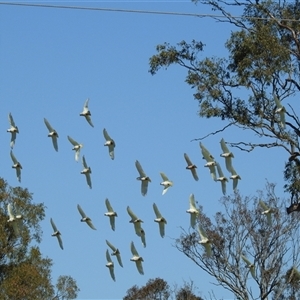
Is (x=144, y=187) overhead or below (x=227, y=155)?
below

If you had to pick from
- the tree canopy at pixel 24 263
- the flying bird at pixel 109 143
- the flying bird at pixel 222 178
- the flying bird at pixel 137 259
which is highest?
the tree canopy at pixel 24 263

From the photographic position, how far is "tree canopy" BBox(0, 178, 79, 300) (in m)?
25.2

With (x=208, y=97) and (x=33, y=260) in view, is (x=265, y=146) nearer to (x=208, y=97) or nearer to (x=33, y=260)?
(x=208, y=97)

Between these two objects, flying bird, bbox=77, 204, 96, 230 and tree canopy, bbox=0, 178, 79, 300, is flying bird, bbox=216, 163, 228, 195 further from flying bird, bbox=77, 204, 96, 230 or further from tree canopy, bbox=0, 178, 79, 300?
tree canopy, bbox=0, 178, 79, 300

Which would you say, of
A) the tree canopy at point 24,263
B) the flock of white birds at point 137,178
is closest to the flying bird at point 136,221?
the flock of white birds at point 137,178

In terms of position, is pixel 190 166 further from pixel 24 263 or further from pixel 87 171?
pixel 24 263

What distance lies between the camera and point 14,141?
9.16 m

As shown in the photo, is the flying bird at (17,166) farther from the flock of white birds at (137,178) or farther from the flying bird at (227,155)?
the flying bird at (227,155)

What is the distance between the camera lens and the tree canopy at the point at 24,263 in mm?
25156

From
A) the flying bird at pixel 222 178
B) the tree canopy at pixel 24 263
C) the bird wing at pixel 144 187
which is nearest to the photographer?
the bird wing at pixel 144 187

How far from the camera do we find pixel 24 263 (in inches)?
1008

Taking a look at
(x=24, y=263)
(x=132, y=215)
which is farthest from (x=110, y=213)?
(x=24, y=263)

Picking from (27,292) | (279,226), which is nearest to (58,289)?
(27,292)

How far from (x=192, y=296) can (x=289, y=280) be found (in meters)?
3.62
